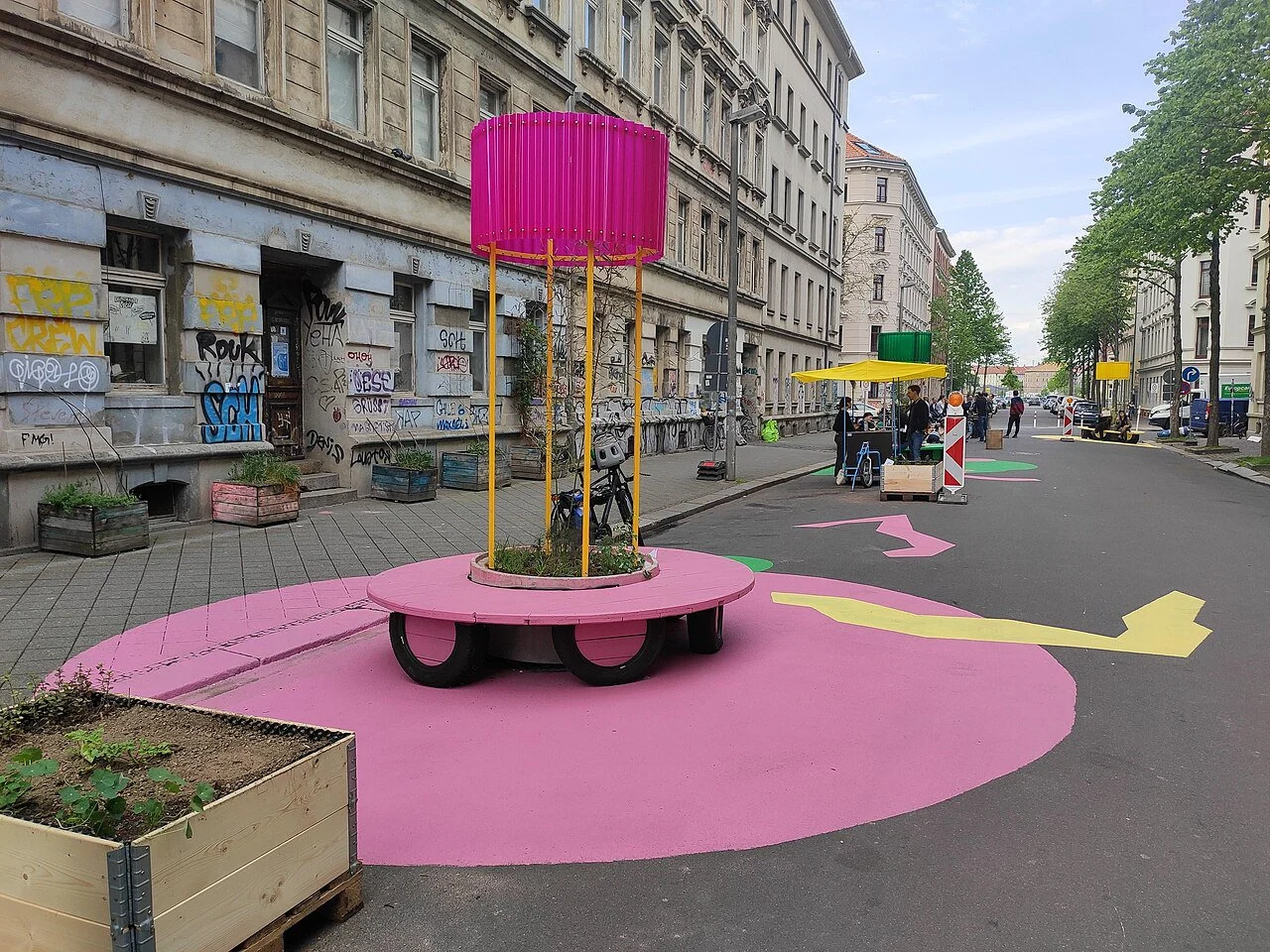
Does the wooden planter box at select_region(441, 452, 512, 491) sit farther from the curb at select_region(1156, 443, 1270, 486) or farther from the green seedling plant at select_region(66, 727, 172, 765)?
the curb at select_region(1156, 443, 1270, 486)

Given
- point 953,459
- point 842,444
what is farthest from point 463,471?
point 953,459

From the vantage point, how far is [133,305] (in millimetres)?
10555

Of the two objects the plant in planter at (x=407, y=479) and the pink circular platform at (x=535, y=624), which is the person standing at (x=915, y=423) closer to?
the plant in planter at (x=407, y=479)

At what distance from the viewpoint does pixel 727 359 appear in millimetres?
18875

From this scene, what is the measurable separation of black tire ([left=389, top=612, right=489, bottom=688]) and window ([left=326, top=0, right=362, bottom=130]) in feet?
34.0

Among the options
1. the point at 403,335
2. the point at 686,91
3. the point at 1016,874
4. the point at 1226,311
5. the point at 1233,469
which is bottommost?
the point at 1016,874

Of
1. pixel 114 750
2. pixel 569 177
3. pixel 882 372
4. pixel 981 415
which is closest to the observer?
pixel 114 750

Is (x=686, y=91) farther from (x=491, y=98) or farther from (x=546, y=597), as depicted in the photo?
(x=546, y=597)

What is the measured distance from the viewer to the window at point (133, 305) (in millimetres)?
10281

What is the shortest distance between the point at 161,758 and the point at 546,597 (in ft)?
9.40

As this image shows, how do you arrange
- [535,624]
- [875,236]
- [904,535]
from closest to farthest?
[535,624] → [904,535] → [875,236]

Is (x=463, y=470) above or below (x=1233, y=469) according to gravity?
above

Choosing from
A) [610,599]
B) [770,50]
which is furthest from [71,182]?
[770,50]

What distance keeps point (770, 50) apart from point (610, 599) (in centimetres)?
3401
